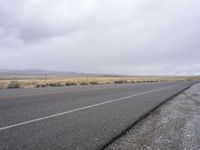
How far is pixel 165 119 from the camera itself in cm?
770

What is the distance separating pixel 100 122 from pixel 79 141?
6.20 feet

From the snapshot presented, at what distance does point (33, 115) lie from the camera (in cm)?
700

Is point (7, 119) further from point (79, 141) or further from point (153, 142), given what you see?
point (153, 142)

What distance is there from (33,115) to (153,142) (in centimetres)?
373

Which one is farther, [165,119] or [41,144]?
[165,119]

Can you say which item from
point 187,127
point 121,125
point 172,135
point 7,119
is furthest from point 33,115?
point 187,127

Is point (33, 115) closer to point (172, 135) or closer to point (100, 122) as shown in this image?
point (100, 122)

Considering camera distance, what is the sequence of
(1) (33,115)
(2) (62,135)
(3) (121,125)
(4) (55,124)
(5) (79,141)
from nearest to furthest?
(5) (79,141)
(2) (62,135)
(4) (55,124)
(3) (121,125)
(1) (33,115)

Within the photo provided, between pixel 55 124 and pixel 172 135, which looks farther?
pixel 55 124

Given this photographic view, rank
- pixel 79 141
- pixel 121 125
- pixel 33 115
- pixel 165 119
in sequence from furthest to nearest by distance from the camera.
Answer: pixel 165 119
pixel 33 115
pixel 121 125
pixel 79 141

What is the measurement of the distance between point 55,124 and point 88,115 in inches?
64.3

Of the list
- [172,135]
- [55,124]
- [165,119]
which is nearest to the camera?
[172,135]

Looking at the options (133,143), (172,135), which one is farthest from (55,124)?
(172,135)

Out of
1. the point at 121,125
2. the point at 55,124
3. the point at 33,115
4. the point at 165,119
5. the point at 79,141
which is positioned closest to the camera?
the point at 79,141
